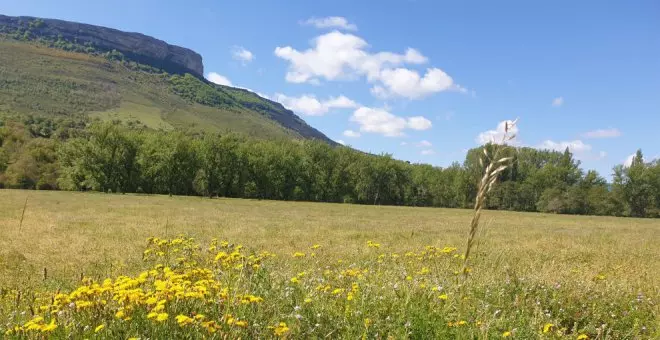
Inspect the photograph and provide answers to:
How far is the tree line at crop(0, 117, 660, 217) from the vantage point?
229 feet

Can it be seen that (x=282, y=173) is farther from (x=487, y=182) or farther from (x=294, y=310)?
(x=487, y=182)

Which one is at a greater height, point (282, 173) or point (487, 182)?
point (282, 173)

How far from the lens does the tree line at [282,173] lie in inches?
2749

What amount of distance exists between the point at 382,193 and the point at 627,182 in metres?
49.2

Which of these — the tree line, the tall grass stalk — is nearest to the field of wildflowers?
the tall grass stalk

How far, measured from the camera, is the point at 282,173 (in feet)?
281

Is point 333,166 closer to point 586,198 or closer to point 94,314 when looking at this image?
point 586,198

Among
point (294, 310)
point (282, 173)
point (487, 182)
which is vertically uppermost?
point (282, 173)

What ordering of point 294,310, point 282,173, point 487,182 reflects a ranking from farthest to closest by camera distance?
point 282,173, point 294,310, point 487,182

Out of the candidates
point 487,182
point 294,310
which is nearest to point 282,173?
point 294,310

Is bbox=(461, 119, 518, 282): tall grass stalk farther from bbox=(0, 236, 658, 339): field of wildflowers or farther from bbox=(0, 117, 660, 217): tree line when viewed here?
bbox=(0, 117, 660, 217): tree line

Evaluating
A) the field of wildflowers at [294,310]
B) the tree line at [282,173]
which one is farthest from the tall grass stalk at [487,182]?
the tree line at [282,173]

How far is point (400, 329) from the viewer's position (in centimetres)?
368

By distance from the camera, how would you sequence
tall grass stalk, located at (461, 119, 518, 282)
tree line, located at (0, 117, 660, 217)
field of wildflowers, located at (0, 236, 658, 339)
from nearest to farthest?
tall grass stalk, located at (461, 119, 518, 282) → field of wildflowers, located at (0, 236, 658, 339) → tree line, located at (0, 117, 660, 217)
